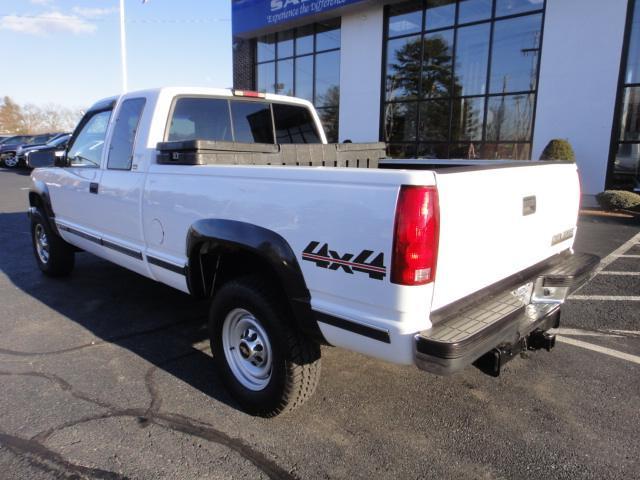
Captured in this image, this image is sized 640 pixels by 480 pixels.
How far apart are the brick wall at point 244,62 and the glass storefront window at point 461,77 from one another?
6342 mm

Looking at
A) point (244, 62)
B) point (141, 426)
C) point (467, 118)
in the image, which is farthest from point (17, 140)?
point (141, 426)

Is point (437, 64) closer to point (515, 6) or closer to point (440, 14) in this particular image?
point (440, 14)

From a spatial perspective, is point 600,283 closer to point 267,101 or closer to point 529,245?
point 529,245

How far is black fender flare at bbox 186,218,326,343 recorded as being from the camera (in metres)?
2.58

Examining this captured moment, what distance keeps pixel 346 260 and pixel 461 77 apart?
12853 mm

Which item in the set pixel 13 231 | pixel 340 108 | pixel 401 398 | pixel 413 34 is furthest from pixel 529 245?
pixel 340 108

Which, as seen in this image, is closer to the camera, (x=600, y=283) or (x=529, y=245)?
(x=529, y=245)

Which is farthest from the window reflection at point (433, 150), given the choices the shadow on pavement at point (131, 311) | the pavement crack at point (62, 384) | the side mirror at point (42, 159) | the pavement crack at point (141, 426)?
the pavement crack at point (62, 384)

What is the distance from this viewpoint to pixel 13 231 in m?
8.83

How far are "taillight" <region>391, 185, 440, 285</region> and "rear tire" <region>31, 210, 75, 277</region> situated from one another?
4.67 meters

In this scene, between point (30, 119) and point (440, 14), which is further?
point (30, 119)

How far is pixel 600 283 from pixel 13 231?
9.27 metres

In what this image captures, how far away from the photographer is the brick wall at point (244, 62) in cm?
1917

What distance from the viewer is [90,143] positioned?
4.80 metres
